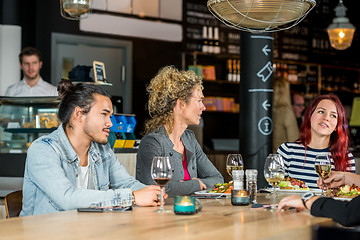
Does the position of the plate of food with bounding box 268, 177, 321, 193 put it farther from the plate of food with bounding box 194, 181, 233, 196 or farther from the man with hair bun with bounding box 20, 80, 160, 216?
the man with hair bun with bounding box 20, 80, 160, 216

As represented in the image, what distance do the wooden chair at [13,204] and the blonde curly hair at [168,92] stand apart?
1260 mm

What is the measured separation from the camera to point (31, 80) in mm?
6652

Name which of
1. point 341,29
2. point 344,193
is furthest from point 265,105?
point 341,29

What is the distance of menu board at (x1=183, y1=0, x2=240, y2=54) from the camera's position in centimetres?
907

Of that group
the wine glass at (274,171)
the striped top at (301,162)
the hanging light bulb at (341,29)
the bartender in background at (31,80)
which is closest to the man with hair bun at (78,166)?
the wine glass at (274,171)

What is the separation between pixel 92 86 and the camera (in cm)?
306

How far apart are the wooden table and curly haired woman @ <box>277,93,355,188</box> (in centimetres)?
146

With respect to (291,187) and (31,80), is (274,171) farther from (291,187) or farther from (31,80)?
(31,80)

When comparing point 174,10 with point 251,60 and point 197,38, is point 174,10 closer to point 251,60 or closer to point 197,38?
point 197,38

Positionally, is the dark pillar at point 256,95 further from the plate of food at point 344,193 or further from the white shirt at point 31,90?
the plate of food at point 344,193

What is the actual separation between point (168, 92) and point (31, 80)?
3.23 meters

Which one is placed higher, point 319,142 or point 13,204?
point 319,142

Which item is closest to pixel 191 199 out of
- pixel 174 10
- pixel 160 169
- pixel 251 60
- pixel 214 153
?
pixel 160 169

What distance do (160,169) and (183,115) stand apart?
4.68 ft
